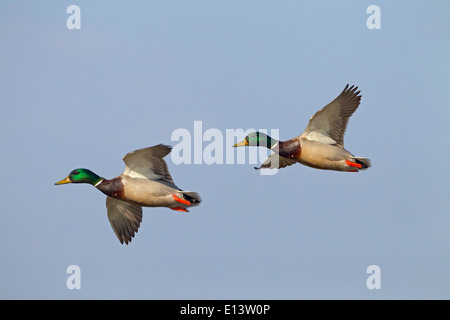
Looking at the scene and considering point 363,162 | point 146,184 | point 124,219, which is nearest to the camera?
point 146,184

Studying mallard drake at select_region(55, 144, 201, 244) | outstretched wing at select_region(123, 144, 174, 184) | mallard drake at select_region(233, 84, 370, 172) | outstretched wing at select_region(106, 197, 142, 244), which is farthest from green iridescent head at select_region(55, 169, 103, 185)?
mallard drake at select_region(233, 84, 370, 172)

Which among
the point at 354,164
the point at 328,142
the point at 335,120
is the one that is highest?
the point at 335,120

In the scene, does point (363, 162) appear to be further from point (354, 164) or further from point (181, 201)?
point (181, 201)

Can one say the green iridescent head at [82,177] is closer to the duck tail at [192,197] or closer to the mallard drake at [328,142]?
the duck tail at [192,197]

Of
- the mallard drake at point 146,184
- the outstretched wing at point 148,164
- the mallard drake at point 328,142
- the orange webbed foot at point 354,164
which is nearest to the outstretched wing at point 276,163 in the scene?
the mallard drake at point 328,142

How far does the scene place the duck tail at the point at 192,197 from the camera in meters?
16.8

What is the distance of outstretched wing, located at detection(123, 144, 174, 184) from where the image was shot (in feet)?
55.4

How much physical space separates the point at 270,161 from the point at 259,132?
65.3 inches

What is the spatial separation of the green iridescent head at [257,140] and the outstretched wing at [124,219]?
9.15 ft

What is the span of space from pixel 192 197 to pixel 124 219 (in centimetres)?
286

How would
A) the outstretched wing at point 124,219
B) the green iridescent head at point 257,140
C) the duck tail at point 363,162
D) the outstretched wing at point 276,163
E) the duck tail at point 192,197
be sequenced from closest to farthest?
the duck tail at point 192,197 → the duck tail at point 363,162 → the green iridescent head at point 257,140 → the outstretched wing at point 124,219 → the outstretched wing at point 276,163

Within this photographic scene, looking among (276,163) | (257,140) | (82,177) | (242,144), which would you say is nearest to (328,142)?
(257,140)

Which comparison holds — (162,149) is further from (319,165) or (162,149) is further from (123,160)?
(319,165)

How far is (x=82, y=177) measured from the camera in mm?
18156
